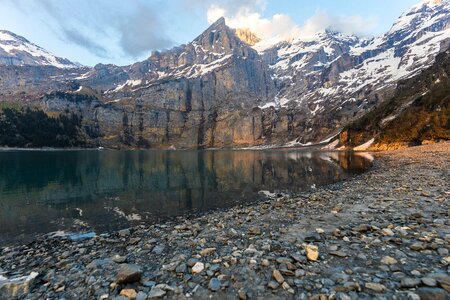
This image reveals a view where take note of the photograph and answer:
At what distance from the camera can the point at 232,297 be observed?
7.77m

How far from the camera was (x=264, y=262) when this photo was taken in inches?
372

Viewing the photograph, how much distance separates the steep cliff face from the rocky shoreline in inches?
4475

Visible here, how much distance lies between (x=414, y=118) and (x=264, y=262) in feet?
472

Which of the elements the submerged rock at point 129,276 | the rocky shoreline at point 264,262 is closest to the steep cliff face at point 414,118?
the rocky shoreline at point 264,262

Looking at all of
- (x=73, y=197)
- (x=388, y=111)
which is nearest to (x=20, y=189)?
(x=73, y=197)

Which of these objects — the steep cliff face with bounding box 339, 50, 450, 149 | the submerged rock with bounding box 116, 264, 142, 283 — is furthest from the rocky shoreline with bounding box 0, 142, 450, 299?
the steep cliff face with bounding box 339, 50, 450, 149

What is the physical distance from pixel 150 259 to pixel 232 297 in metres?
4.96

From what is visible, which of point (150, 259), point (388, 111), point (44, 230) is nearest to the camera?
point (150, 259)

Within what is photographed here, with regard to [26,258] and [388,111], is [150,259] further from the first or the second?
[388,111]

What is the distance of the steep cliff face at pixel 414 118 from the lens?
359ft

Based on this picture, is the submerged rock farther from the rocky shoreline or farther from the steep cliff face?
the steep cliff face

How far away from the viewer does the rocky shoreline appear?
7.73 metres

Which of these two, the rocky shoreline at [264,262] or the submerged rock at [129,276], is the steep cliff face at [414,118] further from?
the submerged rock at [129,276]

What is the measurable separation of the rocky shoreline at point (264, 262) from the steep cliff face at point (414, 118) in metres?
114
